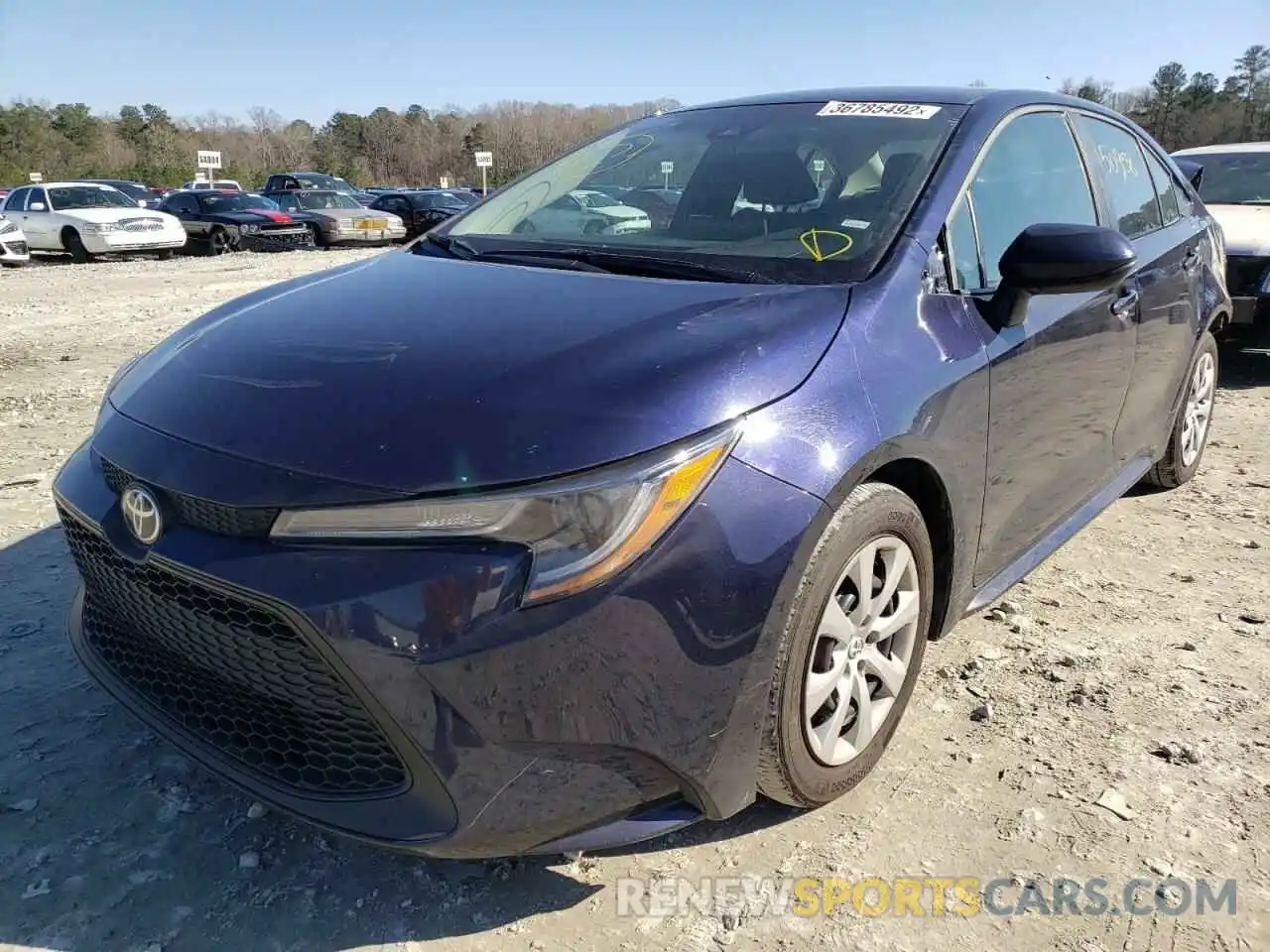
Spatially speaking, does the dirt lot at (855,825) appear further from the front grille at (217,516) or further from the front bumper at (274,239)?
the front bumper at (274,239)

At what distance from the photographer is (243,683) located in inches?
69.3

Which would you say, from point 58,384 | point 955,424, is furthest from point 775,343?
point 58,384

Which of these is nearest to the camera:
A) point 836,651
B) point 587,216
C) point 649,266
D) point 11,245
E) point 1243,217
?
point 836,651

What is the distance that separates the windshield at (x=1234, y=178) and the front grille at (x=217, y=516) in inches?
326

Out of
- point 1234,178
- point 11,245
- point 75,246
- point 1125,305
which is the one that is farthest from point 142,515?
point 75,246

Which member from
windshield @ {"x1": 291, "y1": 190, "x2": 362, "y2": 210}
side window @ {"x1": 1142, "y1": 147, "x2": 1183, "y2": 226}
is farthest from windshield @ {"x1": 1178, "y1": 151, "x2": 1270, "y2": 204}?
windshield @ {"x1": 291, "y1": 190, "x2": 362, "y2": 210}

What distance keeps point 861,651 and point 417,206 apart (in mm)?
23182

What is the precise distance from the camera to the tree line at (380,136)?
57.1m

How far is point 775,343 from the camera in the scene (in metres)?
1.93

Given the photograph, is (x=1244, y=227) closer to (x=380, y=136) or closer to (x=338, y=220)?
(x=338, y=220)

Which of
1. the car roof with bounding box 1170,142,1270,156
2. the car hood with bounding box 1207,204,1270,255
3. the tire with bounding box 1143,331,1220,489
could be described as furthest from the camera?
the car roof with bounding box 1170,142,1270,156

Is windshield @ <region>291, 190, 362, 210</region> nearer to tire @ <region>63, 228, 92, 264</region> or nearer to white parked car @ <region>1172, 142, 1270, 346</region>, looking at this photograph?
tire @ <region>63, 228, 92, 264</region>

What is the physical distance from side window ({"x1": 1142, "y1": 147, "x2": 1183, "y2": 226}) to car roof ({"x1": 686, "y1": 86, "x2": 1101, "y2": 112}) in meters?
0.79

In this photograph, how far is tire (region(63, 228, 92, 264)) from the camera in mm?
17984
